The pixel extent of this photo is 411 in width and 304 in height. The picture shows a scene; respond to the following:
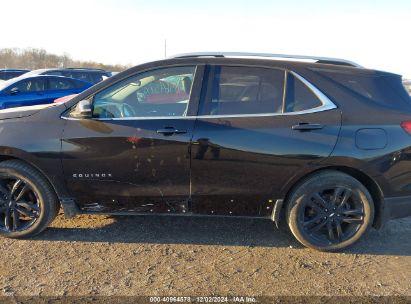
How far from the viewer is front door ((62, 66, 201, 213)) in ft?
10.9

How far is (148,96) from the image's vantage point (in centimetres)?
348

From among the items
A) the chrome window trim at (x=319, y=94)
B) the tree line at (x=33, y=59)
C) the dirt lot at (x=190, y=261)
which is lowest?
the dirt lot at (x=190, y=261)

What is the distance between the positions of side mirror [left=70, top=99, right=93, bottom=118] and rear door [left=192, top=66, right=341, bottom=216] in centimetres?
99

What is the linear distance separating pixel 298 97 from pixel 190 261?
5.77 feet

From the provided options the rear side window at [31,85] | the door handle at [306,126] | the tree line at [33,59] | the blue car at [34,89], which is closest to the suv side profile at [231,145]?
the door handle at [306,126]

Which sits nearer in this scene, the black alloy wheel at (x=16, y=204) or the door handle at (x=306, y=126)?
the door handle at (x=306, y=126)

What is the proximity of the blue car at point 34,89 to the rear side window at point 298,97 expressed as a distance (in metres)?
7.68

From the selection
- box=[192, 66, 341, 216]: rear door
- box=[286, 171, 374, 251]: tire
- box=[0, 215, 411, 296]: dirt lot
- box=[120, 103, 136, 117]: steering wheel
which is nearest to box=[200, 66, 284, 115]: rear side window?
box=[192, 66, 341, 216]: rear door

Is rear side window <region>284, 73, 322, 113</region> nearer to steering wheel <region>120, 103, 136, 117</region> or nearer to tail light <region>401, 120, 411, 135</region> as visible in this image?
tail light <region>401, 120, 411, 135</region>

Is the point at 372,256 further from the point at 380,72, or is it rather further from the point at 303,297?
the point at 380,72

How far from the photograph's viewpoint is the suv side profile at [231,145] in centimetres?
330

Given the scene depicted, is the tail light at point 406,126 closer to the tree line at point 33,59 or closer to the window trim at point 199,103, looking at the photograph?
the window trim at point 199,103

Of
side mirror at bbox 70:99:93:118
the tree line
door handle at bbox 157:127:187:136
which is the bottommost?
door handle at bbox 157:127:187:136

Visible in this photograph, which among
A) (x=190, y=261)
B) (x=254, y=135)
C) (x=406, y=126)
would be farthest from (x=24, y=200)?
(x=406, y=126)
